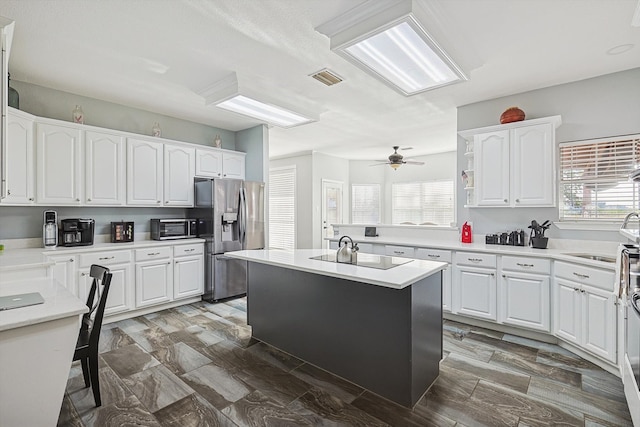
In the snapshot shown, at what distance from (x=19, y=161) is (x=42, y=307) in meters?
2.36

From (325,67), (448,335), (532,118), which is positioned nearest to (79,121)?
(325,67)

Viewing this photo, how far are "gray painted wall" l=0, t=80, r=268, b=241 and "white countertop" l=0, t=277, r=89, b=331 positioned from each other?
1865mm

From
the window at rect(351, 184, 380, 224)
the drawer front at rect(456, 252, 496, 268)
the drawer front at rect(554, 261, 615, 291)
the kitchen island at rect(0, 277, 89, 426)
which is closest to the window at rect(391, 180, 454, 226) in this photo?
the window at rect(351, 184, 380, 224)

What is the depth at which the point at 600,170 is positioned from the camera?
3303mm

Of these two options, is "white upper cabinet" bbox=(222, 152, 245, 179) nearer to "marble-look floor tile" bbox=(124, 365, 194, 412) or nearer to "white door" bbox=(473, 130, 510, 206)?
"marble-look floor tile" bbox=(124, 365, 194, 412)

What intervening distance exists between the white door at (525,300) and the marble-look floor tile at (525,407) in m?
1.09

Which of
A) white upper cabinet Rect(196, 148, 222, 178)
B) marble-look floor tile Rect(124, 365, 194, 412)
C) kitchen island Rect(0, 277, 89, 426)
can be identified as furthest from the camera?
white upper cabinet Rect(196, 148, 222, 178)

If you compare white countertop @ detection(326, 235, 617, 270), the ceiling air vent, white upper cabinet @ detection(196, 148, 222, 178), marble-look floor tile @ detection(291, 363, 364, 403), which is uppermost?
the ceiling air vent

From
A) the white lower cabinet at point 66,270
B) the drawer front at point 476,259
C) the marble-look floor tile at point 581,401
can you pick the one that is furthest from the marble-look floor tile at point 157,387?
the drawer front at point 476,259

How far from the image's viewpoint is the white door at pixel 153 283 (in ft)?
12.6

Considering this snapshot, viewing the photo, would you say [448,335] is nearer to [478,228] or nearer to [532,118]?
[478,228]

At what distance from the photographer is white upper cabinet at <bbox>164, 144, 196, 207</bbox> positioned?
14.1 ft

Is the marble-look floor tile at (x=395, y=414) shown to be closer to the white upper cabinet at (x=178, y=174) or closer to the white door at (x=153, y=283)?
the white door at (x=153, y=283)

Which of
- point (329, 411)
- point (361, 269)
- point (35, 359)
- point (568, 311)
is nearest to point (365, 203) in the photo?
point (568, 311)
